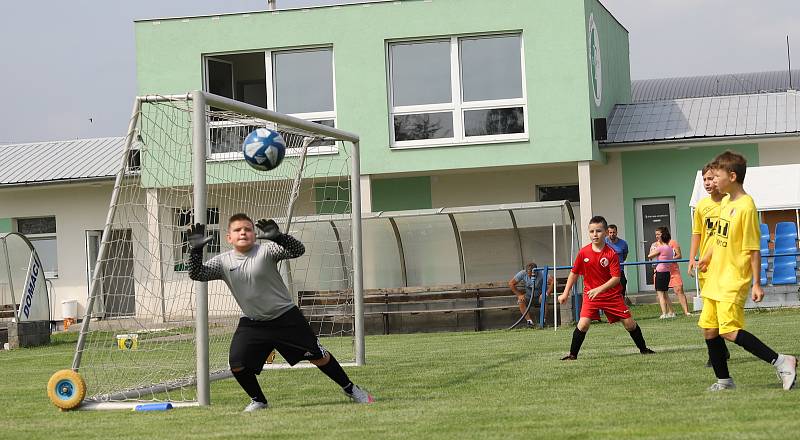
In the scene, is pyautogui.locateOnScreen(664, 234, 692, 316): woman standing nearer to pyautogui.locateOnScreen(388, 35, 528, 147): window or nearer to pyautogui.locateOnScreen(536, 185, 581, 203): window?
pyautogui.locateOnScreen(388, 35, 528, 147): window

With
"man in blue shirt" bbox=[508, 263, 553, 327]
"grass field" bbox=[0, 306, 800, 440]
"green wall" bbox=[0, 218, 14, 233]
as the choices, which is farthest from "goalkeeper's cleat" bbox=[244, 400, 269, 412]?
"green wall" bbox=[0, 218, 14, 233]

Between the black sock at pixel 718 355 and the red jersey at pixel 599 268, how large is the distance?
13.0 ft

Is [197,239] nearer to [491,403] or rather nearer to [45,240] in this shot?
[491,403]

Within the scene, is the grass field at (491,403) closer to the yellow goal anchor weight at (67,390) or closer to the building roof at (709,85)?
the yellow goal anchor weight at (67,390)

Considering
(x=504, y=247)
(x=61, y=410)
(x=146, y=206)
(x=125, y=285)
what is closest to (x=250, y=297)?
(x=61, y=410)

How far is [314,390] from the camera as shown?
1173 centimetres

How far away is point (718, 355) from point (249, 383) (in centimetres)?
375

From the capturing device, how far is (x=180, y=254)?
572 inches

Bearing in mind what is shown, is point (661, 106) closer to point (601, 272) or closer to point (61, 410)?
point (601, 272)

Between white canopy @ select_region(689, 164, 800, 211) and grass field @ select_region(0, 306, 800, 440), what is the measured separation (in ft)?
37.4

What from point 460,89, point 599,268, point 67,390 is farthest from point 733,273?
point 460,89

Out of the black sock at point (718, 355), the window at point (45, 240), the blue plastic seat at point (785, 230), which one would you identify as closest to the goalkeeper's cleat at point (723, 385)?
the black sock at point (718, 355)

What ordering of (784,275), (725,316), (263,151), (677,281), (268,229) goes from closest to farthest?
(725,316)
(268,229)
(263,151)
(677,281)
(784,275)

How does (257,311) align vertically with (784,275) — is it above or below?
above
